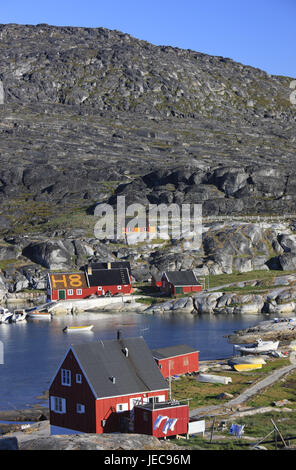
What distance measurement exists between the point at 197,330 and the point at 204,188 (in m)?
80.3

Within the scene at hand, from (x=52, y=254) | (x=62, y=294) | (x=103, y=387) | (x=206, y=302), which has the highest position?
(x=52, y=254)

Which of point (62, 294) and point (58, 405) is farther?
point (62, 294)

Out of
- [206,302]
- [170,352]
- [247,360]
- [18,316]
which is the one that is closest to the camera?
[170,352]

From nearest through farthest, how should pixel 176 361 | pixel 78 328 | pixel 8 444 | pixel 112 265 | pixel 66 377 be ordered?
pixel 8 444 < pixel 66 377 < pixel 176 361 < pixel 78 328 < pixel 112 265

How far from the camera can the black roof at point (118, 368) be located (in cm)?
3994

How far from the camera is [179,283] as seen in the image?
371 ft

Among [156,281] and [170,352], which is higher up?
[156,281]

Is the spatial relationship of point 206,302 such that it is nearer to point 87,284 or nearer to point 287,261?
point 87,284

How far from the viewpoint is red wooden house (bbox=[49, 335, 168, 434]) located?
39250 mm

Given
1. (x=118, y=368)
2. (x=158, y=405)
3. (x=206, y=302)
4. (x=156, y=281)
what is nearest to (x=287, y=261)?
(x=156, y=281)

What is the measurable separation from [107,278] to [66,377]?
7429 centimetres

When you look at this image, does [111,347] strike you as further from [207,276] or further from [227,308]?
[207,276]
